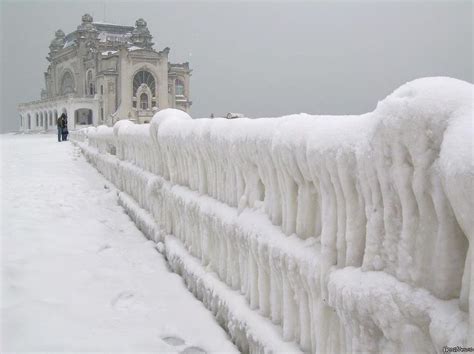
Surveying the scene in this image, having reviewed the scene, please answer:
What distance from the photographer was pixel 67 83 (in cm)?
7069

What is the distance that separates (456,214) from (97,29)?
7445cm

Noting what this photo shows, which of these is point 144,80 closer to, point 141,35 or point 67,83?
point 141,35

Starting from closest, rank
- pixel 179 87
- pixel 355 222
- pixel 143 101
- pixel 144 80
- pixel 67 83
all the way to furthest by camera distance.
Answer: pixel 355 222 < pixel 144 80 < pixel 143 101 < pixel 179 87 < pixel 67 83

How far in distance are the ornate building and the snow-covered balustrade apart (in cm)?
5107

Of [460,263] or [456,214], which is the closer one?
[456,214]

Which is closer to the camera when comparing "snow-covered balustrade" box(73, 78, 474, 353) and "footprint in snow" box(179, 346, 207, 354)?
"snow-covered balustrade" box(73, 78, 474, 353)

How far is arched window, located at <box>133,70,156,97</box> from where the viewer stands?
59.1 m

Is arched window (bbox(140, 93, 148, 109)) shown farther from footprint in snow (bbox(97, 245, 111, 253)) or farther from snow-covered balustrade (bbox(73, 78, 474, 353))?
snow-covered balustrade (bbox(73, 78, 474, 353))

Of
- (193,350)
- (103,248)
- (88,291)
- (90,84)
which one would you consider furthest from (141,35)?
(193,350)

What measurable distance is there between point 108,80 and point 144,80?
4.36 m

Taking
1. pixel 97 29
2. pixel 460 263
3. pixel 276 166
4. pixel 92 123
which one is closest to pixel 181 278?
pixel 276 166

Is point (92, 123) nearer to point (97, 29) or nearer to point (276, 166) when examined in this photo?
point (97, 29)

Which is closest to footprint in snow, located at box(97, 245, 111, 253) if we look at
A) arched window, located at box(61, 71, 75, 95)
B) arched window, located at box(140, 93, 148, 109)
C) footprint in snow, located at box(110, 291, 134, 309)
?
footprint in snow, located at box(110, 291, 134, 309)

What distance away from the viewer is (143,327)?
379cm
